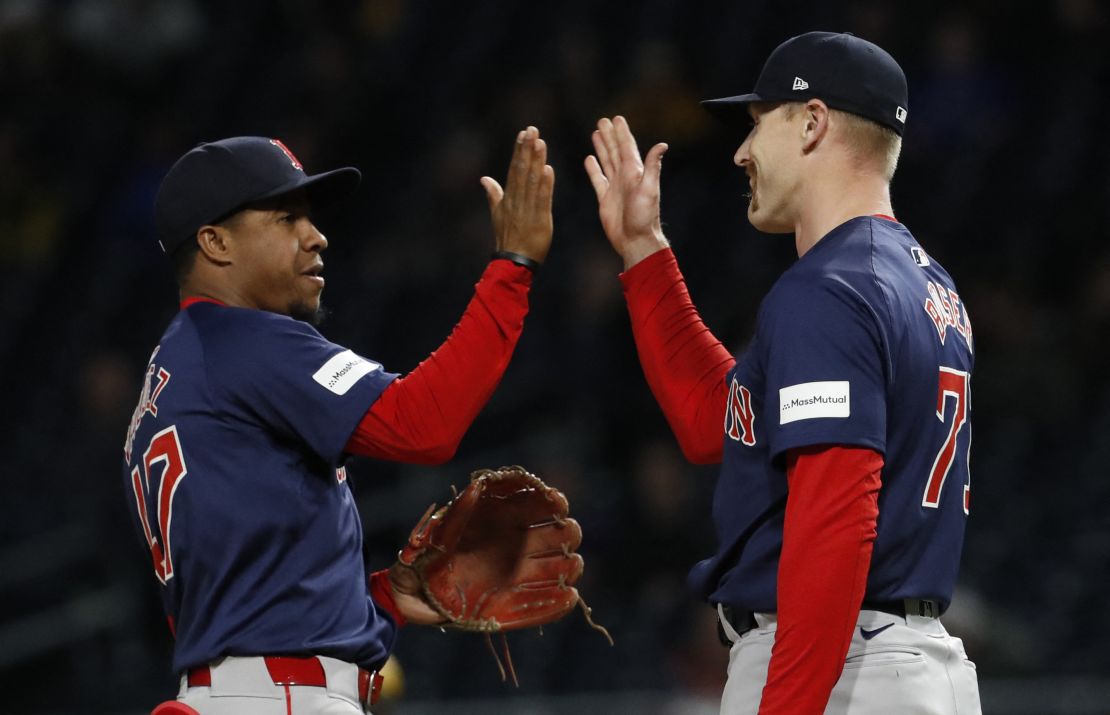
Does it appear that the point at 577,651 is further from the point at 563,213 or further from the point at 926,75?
the point at 926,75

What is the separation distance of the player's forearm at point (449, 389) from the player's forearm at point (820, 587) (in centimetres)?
87

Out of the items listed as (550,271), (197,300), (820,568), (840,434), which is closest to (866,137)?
(840,434)

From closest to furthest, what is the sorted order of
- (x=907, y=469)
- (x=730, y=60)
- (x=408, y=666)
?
(x=907, y=469) < (x=408, y=666) < (x=730, y=60)

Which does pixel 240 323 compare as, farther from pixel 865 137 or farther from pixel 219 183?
pixel 865 137

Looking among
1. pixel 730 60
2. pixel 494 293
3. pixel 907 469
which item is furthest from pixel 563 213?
pixel 907 469

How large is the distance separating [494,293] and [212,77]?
8.14 metres

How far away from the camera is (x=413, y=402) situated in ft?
10.1

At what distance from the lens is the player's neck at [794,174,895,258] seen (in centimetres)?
289

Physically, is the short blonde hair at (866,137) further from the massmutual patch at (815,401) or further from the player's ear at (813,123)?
the massmutual patch at (815,401)

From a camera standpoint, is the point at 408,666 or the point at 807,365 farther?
the point at 408,666

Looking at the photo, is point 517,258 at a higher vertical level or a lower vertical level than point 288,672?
higher

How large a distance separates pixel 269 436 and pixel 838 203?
1243mm

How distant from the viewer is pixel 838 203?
2.90 meters

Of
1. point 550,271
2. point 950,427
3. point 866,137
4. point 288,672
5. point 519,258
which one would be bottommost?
point 550,271
